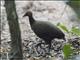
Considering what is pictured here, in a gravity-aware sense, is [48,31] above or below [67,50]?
above

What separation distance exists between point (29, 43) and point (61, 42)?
0.72 meters

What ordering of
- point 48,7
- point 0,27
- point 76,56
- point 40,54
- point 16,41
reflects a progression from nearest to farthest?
1. point 16,41
2. point 76,56
3. point 40,54
4. point 0,27
5. point 48,7

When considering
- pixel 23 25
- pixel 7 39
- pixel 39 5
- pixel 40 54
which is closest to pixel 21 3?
pixel 39 5

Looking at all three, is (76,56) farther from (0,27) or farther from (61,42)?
(0,27)

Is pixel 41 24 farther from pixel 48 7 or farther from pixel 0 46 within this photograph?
pixel 48 7

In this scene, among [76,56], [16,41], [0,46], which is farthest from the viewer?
[0,46]

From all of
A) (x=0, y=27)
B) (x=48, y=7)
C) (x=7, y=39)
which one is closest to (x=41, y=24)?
(x=7, y=39)

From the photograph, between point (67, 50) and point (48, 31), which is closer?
point (67, 50)

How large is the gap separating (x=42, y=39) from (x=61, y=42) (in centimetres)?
36

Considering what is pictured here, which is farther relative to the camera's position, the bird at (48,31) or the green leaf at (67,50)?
the bird at (48,31)

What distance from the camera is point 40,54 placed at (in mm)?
6938

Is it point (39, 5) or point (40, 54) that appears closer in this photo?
point (40, 54)

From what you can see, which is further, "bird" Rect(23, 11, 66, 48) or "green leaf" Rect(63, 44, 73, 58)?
"bird" Rect(23, 11, 66, 48)

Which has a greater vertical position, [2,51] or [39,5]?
[39,5]
